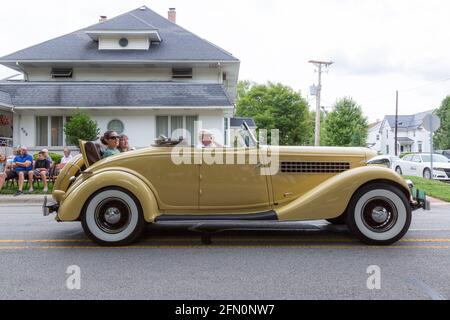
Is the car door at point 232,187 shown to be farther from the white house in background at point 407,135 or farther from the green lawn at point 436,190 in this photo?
the white house in background at point 407,135

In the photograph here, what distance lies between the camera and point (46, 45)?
2445 centimetres

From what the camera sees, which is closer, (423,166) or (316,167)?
(316,167)

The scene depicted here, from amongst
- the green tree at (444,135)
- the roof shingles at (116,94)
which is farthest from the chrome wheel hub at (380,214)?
the green tree at (444,135)

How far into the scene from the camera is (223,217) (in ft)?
17.1

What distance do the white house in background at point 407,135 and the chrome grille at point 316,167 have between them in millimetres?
73783

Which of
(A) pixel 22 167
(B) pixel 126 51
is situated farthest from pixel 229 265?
(B) pixel 126 51

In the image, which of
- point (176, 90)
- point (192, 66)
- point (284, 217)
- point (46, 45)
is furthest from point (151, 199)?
point (46, 45)

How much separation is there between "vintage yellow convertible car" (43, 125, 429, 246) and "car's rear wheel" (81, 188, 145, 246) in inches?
0.5

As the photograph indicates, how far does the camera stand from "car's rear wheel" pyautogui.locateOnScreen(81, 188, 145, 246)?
512cm

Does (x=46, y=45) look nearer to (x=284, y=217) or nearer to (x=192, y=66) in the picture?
(x=192, y=66)

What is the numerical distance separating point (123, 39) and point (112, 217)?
21.4 metres

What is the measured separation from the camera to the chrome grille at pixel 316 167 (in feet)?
18.0

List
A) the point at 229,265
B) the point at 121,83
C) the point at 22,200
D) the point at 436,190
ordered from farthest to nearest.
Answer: the point at 121,83 < the point at 436,190 < the point at 22,200 < the point at 229,265

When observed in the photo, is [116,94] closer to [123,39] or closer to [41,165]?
[123,39]
